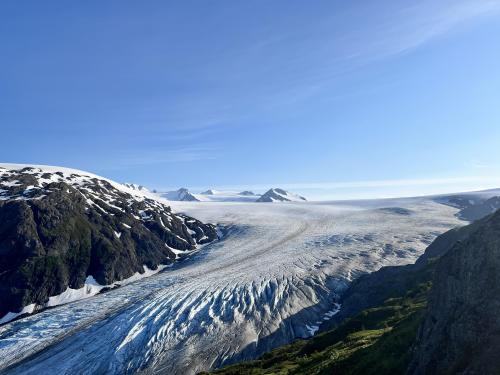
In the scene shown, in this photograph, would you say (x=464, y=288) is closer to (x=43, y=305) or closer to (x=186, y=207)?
(x=43, y=305)

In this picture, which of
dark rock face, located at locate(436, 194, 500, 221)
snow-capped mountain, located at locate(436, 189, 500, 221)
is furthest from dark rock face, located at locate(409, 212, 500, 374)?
dark rock face, located at locate(436, 194, 500, 221)

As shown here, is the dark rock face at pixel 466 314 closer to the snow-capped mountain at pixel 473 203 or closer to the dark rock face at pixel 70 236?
the dark rock face at pixel 70 236

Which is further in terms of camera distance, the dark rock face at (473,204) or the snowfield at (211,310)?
the dark rock face at (473,204)

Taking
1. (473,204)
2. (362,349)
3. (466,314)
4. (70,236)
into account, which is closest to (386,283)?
(362,349)

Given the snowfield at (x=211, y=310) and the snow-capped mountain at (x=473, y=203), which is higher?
the snow-capped mountain at (x=473, y=203)

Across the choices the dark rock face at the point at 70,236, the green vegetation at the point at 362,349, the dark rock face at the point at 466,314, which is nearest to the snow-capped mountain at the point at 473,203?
the dark rock face at the point at 70,236

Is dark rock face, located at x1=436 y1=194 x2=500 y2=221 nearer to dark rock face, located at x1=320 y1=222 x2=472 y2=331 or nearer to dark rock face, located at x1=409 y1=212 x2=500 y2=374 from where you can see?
dark rock face, located at x1=320 y1=222 x2=472 y2=331

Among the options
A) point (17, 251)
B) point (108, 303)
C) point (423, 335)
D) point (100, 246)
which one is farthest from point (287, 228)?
point (423, 335)
